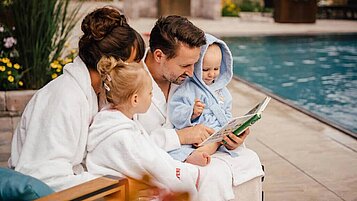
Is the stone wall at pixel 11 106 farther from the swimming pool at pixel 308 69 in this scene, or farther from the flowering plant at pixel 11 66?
the swimming pool at pixel 308 69

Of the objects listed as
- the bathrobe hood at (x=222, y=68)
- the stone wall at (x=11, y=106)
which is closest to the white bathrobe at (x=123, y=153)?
the bathrobe hood at (x=222, y=68)

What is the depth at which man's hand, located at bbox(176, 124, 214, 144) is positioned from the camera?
2.86 m

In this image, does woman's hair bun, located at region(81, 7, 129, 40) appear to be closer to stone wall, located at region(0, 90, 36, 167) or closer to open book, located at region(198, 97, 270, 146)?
open book, located at region(198, 97, 270, 146)

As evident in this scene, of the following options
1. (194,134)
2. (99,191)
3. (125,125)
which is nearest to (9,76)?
(194,134)

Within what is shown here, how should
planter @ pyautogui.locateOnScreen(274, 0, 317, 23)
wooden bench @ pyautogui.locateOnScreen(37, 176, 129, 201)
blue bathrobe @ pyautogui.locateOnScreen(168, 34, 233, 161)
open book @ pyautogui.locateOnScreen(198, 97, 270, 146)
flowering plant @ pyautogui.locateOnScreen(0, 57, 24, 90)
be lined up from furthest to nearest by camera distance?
planter @ pyautogui.locateOnScreen(274, 0, 317, 23), flowering plant @ pyautogui.locateOnScreen(0, 57, 24, 90), blue bathrobe @ pyautogui.locateOnScreen(168, 34, 233, 161), open book @ pyautogui.locateOnScreen(198, 97, 270, 146), wooden bench @ pyautogui.locateOnScreen(37, 176, 129, 201)

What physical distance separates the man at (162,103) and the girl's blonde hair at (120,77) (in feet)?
1.36

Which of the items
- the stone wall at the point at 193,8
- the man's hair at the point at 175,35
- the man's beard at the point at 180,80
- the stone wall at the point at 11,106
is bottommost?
the stone wall at the point at 193,8

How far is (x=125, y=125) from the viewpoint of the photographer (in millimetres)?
2461

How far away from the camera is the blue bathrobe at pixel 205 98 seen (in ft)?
9.68

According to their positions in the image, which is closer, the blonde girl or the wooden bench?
the wooden bench

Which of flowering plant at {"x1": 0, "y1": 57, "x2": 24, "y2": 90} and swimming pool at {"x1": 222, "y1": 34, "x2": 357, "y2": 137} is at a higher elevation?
flowering plant at {"x1": 0, "y1": 57, "x2": 24, "y2": 90}

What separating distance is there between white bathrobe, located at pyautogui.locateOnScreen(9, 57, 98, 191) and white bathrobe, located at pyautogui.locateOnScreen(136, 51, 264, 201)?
0.47 meters

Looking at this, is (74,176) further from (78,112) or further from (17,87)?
(17,87)

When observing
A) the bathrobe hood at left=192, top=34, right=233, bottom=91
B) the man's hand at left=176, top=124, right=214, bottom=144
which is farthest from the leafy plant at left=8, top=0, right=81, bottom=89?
the man's hand at left=176, top=124, right=214, bottom=144
